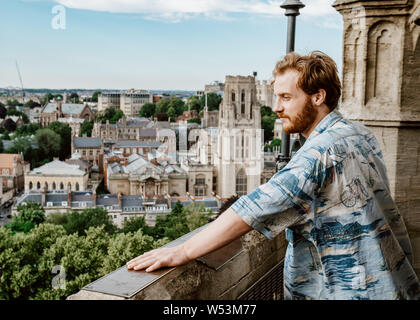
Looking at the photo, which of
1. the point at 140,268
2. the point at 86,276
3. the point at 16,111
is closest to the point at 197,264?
the point at 140,268

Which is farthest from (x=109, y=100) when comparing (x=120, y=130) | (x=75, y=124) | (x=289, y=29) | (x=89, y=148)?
(x=289, y=29)

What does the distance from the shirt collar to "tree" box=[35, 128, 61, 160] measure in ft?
122

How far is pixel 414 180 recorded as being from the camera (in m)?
2.15

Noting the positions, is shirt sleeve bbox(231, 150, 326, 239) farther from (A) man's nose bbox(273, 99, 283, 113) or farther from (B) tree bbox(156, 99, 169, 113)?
(B) tree bbox(156, 99, 169, 113)

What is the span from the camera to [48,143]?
36.6 m

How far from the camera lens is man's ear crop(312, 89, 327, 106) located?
95 centimetres

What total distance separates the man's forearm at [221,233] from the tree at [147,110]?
4923cm

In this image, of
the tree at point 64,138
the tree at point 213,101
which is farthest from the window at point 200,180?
the tree at point 213,101

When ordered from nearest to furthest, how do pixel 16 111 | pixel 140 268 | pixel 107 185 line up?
pixel 140 268 → pixel 107 185 → pixel 16 111

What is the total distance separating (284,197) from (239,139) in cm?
3051

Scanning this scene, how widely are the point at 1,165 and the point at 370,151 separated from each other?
1242 inches

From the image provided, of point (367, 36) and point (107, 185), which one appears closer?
point (367, 36)
